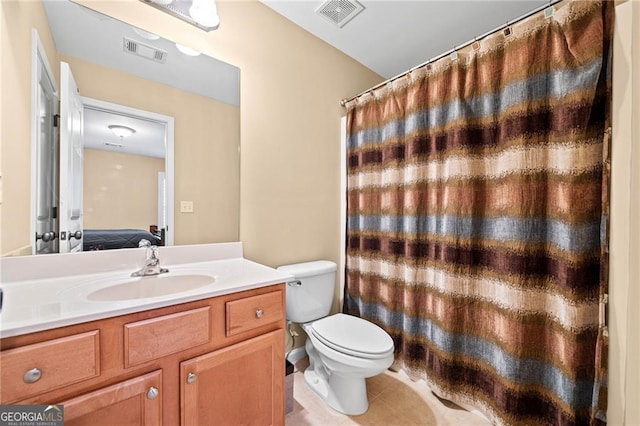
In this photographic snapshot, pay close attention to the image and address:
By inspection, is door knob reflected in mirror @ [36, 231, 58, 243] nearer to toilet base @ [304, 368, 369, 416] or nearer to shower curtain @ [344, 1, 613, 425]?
toilet base @ [304, 368, 369, 416]

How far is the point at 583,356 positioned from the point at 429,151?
1.16 metres

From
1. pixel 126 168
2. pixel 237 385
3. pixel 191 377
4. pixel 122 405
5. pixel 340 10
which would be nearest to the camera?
pixel 122 405

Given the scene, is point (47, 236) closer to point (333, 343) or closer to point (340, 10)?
point (333, 343)

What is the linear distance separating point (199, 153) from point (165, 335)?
980mm

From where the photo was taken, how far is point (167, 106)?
1363 millimetres

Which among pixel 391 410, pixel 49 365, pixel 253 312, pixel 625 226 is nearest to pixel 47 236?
pixel 49 365

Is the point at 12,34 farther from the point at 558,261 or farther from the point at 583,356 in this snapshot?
the point at 583,356

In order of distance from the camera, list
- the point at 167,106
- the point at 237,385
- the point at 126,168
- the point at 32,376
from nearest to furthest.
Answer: the point at 32,376 → the point at 237,385 → the point at 126,168 → the point at 167,106

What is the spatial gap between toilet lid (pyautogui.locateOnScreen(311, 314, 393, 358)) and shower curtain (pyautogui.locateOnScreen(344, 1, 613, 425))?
1.05 feet

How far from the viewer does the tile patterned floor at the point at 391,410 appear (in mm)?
1377

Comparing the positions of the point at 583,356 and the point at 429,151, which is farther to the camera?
the point at 429,151

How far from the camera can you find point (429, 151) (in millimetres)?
1574

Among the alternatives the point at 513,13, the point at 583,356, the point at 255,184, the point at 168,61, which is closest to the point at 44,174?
the point at 168,61

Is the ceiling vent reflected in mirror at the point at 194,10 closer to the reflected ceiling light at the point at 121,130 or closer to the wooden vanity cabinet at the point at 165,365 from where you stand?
the reflected ceiling light at the point at 121,130
